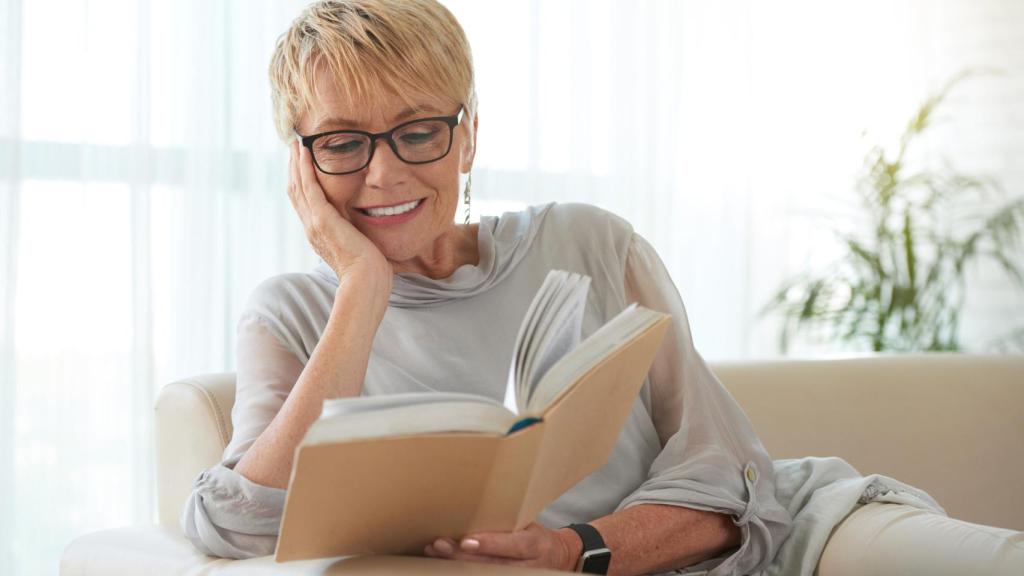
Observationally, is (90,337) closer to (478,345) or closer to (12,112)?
(12,112)

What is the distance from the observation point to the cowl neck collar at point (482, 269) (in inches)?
62.6

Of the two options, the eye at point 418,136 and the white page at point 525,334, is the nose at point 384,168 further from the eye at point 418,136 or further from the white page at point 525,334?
the white page at point 525,334

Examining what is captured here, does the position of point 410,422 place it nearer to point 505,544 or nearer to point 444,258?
point 505,544

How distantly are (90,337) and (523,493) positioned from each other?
204 centimetres

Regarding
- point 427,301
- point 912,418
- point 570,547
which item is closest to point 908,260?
point 912,418

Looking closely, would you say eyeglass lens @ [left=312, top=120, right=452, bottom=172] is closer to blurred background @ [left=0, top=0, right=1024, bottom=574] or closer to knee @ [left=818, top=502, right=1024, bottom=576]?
knee @ [left=818, top=502, right=1024, bottom=576]

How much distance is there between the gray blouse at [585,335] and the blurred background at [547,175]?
4.53ft

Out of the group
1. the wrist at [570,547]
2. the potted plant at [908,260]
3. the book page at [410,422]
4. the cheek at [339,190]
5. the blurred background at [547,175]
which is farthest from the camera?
the potted plant at [908,260]

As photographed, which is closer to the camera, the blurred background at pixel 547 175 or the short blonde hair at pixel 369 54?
the short blonde hair at pixel 369 54

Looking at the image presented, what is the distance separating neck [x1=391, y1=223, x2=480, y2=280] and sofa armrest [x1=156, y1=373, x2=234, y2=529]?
310 millimetres

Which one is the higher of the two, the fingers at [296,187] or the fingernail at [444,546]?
the fingers at [296,187]

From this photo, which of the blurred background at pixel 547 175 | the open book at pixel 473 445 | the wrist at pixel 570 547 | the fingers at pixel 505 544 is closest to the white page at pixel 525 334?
the open book at pixel 473 445

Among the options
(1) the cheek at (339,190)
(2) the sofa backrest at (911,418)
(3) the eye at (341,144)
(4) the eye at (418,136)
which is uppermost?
(4) the eye at (418,136)

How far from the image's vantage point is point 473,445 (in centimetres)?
92
